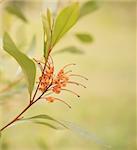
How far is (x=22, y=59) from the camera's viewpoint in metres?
0.44

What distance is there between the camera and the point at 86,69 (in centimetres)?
302

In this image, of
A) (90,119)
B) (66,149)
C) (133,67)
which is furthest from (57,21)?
(133,67)

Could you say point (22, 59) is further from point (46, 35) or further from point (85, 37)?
point (85, 37)

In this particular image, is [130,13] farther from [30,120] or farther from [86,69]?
[30,120]

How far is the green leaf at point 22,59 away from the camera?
1.35ft

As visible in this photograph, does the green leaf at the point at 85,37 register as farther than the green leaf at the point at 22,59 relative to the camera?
Yes

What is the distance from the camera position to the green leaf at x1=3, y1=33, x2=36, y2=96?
411 mm

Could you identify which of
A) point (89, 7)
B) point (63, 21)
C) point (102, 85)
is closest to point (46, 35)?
point (63, 21)

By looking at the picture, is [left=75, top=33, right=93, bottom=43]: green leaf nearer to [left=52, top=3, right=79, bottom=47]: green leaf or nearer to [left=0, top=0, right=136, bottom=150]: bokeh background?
[left=52, top=3, right=79, bottom=47]: green leaf

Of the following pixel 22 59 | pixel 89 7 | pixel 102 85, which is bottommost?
pixel 22 59

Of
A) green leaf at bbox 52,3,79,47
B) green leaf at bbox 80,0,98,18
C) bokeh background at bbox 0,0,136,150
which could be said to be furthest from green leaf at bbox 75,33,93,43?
bokeh background at bbox 0,0,136,150

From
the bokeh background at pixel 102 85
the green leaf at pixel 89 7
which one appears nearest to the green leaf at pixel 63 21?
the green leaf at pixel 89 7

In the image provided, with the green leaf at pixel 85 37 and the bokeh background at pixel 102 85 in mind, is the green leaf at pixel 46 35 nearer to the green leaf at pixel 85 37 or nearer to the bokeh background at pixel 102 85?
the green leaf at pixel 85 37

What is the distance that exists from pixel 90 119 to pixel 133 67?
68 cm
